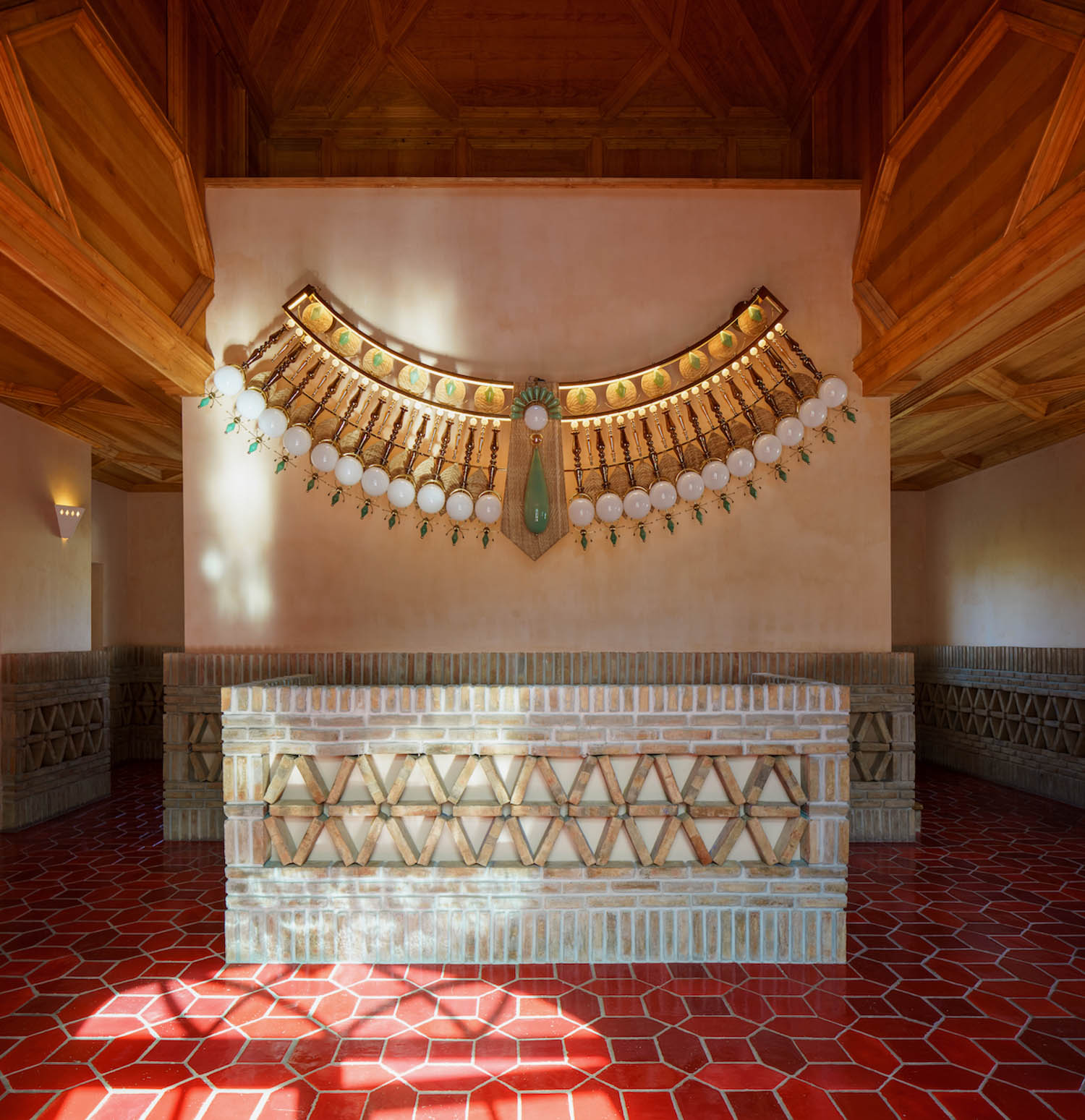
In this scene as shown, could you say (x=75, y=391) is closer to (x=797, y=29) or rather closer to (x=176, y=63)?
(x=176, y=63)

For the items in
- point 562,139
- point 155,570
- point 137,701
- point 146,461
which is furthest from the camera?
point 155,570

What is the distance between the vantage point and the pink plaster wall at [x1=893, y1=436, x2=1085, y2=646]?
22.2ft

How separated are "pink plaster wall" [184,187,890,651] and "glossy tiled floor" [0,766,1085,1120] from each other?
5.81 feet

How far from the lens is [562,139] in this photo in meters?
5.71

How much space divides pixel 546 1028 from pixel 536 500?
116 inches

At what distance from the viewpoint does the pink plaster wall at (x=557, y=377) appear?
201 inches

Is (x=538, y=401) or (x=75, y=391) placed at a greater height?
(x=75, y=391)

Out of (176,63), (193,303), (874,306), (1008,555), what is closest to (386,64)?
(176,63)

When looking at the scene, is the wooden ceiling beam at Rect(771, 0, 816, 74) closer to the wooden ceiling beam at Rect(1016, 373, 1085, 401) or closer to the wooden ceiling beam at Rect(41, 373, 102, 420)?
the wooden ceiling beam at Rect(1016, 373, 1085, 401)

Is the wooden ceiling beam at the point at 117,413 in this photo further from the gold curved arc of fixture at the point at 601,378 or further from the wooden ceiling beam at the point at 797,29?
the wooden ceiling beam at the point at 797,29

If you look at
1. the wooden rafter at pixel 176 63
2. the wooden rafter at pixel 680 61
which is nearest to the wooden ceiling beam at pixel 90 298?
the wooden rafter at pixel 176 63

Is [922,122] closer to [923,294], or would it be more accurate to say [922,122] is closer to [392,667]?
[923,294]

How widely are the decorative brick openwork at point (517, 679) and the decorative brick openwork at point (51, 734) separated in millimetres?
1287

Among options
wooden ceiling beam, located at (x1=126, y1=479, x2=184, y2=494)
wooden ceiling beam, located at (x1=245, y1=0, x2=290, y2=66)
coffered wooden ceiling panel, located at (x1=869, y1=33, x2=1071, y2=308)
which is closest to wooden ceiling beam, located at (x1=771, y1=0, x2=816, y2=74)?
coffered wooden ceiling panel, located at (x1=869, y1=33, x2=1071, y2=308)
